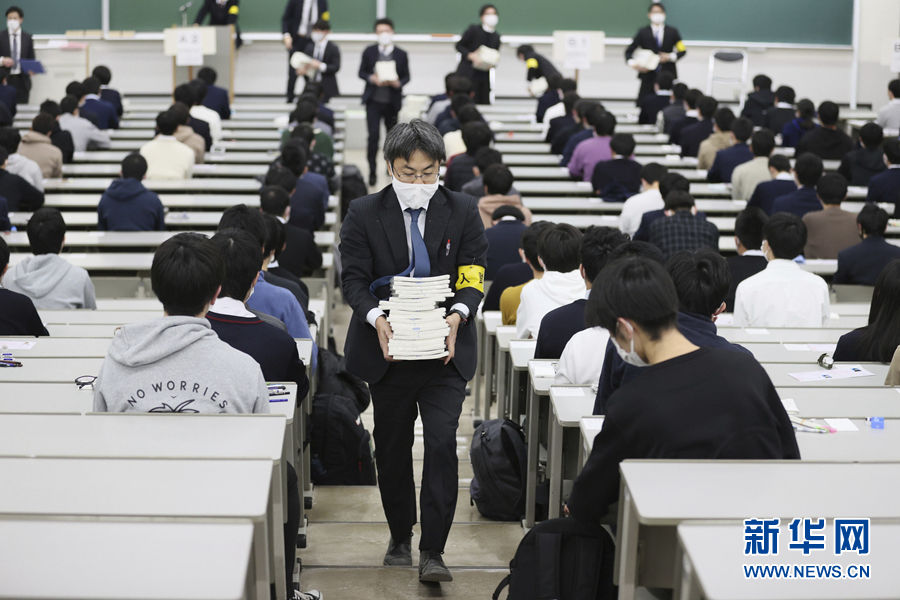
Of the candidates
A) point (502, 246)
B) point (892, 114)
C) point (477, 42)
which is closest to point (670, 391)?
point (502, 246)

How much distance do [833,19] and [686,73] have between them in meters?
2.09

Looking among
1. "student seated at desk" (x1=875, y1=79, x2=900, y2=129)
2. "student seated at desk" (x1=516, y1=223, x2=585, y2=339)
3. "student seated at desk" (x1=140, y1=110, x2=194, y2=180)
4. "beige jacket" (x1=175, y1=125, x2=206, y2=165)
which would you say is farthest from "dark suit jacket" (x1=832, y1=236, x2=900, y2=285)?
"student seated at desk" (x1=875, y1=79, x2=900, y2=129)

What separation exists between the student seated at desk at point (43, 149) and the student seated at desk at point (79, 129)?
932 millimetres

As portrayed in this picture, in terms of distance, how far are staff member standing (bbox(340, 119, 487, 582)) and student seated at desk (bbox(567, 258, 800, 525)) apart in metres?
0.81

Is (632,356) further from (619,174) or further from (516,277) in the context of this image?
(619,174)

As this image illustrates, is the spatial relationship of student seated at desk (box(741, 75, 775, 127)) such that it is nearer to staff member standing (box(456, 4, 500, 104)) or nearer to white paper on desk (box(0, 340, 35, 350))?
staff member standing (box(456, 4, 500, 104))

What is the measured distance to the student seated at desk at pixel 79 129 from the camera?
33.1ft

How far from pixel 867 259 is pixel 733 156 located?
340 cm

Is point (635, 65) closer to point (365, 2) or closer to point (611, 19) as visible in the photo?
point (611, 19)

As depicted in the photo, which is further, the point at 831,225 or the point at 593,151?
the point at 593,151

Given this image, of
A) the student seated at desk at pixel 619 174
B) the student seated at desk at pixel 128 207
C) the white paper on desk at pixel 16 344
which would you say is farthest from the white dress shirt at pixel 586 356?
the student seated at desk at pixel 619 174

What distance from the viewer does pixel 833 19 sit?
48.7 ft

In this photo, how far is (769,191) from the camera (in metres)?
7.66

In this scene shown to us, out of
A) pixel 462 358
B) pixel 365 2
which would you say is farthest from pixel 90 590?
pixel 365 2
